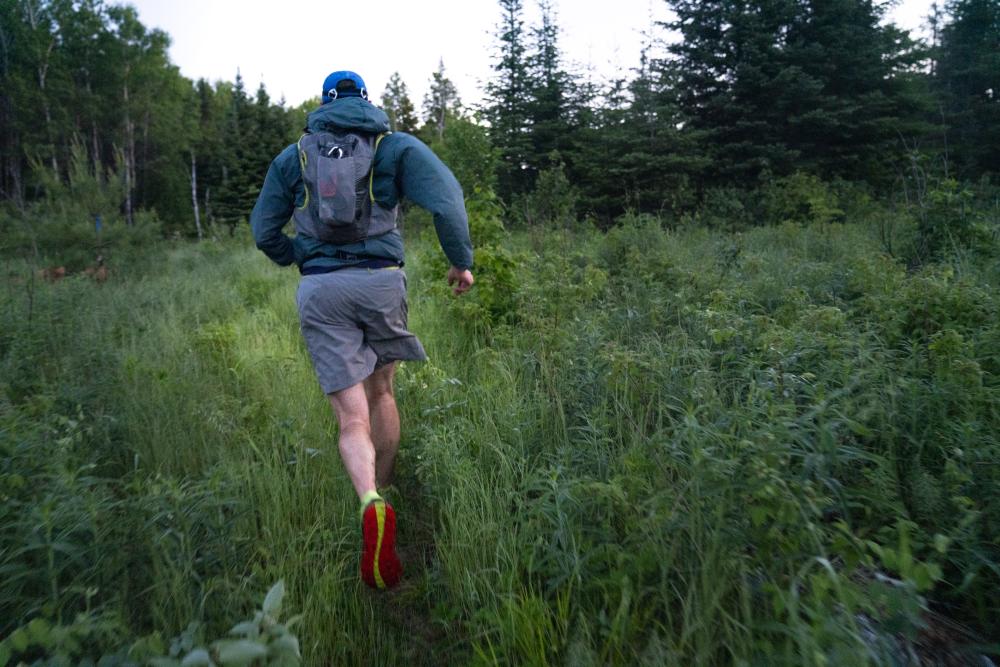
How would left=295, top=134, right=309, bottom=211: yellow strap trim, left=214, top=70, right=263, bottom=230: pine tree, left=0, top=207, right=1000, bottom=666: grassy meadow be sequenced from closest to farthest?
left=0, top=207, right=1000, bottom=666: grassy meadow < left=295, top=134, right=309, bottom=211: yellow strap trim < left=214, top=70, right=263, bottom=230: pine tree

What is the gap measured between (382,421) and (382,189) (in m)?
1.22

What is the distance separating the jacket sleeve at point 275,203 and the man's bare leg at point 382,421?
0.78 m

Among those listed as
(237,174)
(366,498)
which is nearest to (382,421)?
(366,498)

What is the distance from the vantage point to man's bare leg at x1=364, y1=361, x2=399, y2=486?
338 cm

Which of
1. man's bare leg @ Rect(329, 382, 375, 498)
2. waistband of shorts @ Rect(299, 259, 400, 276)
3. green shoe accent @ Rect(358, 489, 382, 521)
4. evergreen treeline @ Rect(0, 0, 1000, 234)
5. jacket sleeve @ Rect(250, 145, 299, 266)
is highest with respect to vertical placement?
evergreen treeline @ Rect(0, 0, 1000, 234)

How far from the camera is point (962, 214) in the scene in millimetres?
5699

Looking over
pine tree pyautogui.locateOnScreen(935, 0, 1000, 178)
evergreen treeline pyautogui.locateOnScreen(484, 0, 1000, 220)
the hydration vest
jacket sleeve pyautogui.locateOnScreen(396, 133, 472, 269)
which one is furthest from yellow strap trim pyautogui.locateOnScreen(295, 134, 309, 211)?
pine tree pyautogui.locateOnScreen(935, 0, 1000, 178)

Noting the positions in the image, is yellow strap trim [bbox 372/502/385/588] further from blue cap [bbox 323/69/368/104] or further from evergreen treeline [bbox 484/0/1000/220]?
evergreen treeline [bbox 484/0/1000/220]

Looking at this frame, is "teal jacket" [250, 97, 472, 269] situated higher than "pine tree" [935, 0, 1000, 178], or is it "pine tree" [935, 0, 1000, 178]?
"pine tree" [935, 0, 1000, 178]

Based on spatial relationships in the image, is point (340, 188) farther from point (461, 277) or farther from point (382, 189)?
point (461, 277)

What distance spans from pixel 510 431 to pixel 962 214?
5.06 meters

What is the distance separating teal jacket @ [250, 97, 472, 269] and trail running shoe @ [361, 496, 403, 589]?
1.25m

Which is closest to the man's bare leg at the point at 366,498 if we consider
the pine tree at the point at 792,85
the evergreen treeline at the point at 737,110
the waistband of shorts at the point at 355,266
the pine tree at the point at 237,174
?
the waistband of shorts at the point at 355,266

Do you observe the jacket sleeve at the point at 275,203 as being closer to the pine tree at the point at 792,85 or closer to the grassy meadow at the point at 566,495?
the grassy meadow at the point at 566,495
